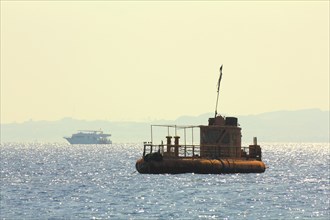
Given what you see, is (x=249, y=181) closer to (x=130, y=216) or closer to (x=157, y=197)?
(x=157, y=197)

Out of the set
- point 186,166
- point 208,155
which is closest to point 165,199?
point 186,166

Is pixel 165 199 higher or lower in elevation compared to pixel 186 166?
lower

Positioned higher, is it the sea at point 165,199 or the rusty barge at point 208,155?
the rusty barge at point 208,155

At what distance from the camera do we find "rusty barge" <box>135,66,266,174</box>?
94.9 meters

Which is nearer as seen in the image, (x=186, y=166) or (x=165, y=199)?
(x=165, y=199)

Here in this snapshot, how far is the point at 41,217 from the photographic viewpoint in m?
74.2

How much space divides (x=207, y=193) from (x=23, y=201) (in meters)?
20.1

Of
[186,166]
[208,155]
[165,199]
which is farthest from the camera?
[208,155]

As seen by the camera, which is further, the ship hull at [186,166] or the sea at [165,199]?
the ship hull at [186,166]

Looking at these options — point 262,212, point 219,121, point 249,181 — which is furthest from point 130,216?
point 249,181

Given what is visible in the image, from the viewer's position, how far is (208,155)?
102 meters

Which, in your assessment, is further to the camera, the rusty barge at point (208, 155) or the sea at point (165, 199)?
the rusty barge at point (208, 155)

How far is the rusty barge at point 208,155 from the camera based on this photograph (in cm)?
9494

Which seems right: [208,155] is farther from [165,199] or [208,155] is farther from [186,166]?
[165,199]
